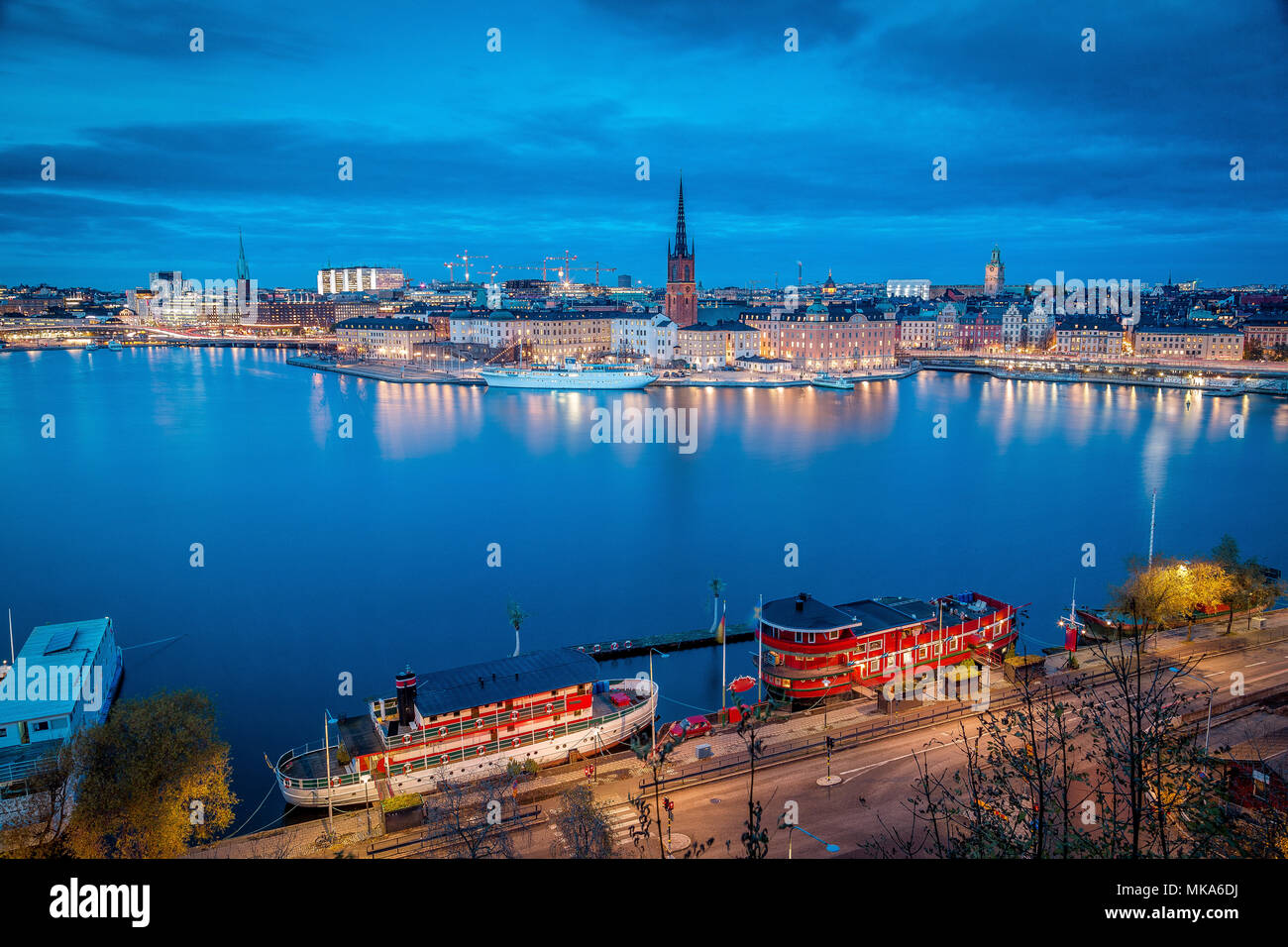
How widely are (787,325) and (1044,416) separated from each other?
12558 millimetres

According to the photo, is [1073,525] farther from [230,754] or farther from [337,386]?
[337,386]

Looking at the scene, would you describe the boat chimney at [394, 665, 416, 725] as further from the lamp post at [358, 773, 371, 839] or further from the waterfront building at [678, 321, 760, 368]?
the waterfront building at [678, 321, 760, 368]

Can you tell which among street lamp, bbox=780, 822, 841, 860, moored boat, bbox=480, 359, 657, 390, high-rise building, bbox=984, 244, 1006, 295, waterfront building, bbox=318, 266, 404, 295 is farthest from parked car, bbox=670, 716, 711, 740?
waterfront building, bbox=318, 266, 404, 295

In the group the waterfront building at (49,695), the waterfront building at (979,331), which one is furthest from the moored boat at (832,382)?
the waterfront building at (49,695)

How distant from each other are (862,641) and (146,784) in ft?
14.8

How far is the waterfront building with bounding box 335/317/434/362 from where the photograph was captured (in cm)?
3644

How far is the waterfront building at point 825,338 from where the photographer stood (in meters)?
32.3

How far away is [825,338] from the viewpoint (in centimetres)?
3256

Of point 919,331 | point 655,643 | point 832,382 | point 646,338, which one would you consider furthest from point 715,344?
point 655,643

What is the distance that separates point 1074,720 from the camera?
5.15m

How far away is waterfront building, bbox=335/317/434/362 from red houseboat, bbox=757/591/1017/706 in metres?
31.8

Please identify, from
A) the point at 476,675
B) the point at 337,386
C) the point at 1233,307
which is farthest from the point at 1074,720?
the point at 1233,307

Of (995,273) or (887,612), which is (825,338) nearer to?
(887,612)

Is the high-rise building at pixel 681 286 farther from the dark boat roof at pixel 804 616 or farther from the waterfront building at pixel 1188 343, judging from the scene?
the dark boat roof at pixel 804 616
